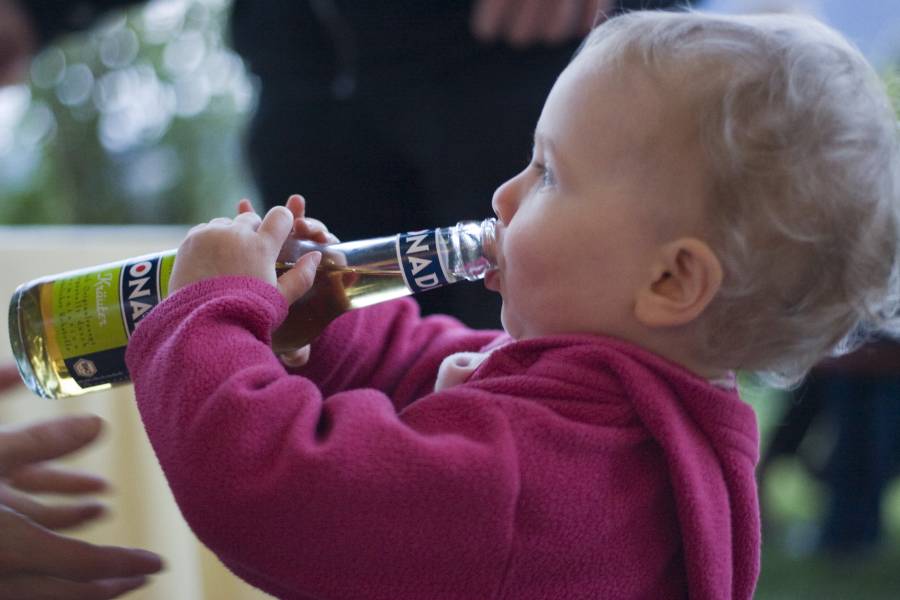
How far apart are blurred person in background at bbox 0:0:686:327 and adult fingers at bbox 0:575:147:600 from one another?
544mm

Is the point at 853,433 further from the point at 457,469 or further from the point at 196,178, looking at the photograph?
the point at 457,469

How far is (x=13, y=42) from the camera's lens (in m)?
1.38

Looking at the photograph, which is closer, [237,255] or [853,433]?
[237,255]

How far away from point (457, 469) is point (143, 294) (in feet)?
1.08

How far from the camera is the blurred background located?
214 cm

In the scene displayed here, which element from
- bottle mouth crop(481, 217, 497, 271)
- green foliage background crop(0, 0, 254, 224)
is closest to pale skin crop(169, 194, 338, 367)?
bottle mouth crop(481, 217, 497, 271)

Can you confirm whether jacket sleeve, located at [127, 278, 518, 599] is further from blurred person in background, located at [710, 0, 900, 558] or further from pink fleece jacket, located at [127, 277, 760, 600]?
blurred person in background, located at [710, 0, 900, 558]

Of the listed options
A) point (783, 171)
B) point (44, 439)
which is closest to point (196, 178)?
point (44, 439)

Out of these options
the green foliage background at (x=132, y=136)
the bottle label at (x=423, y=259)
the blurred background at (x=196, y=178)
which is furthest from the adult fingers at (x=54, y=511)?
the green foliage background at (x=132, y=136)

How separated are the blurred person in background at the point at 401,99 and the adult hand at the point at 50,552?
0.52 meters

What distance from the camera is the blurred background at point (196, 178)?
7.02 ft

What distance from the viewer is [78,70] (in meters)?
2.41

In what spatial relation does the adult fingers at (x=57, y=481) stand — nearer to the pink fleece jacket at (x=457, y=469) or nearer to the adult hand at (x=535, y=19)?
the pink fleece jacket at (x=457, y=469)

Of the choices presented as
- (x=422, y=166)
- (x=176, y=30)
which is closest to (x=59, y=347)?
(x=422, y=166)
